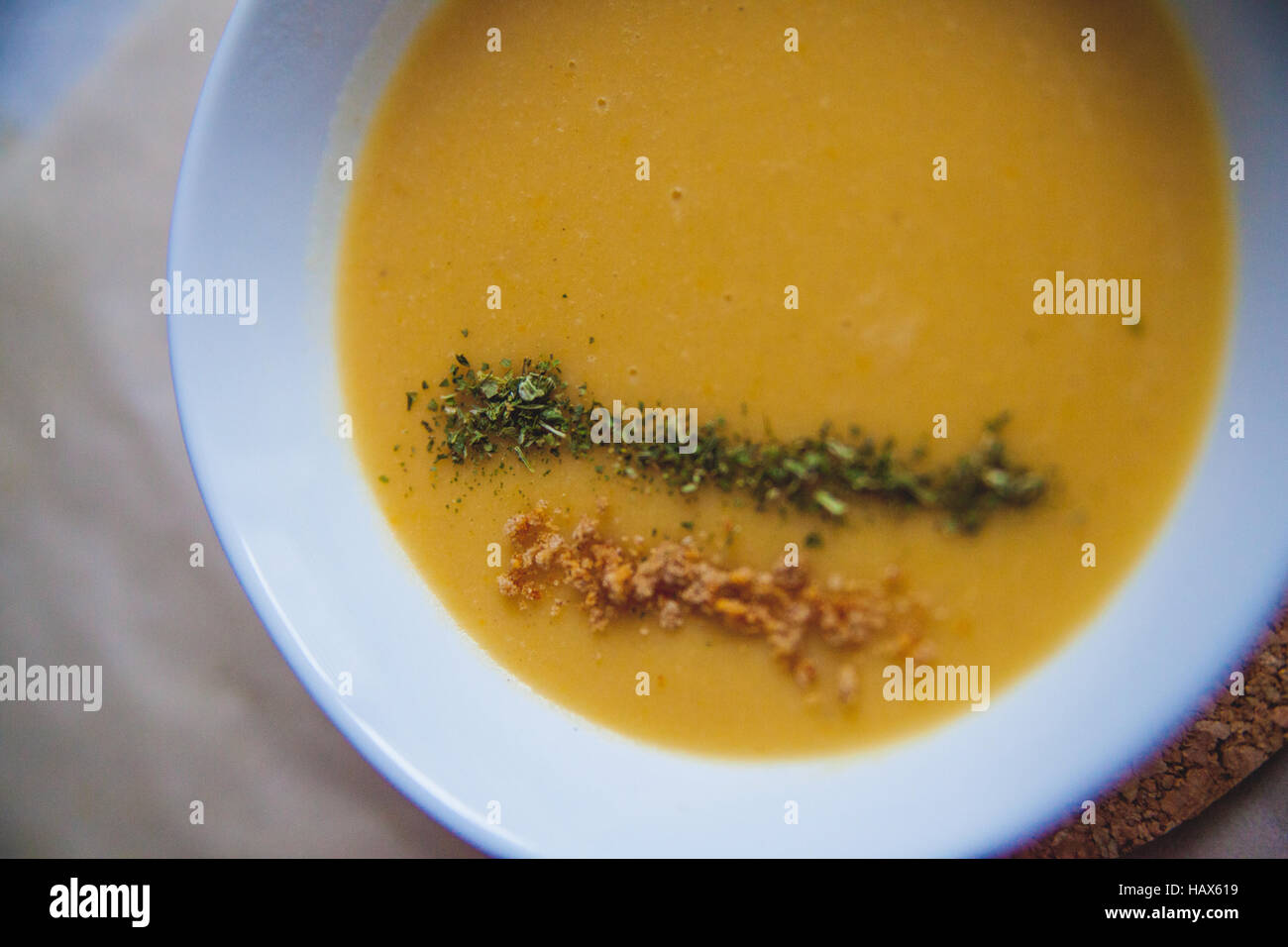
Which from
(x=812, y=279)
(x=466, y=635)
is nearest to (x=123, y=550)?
(x=466, y=635)

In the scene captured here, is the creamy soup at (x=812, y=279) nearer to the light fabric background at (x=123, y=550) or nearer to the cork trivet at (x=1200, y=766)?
the cork trivet at (x=1200, y=766)

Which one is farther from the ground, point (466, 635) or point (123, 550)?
point (123, 550)

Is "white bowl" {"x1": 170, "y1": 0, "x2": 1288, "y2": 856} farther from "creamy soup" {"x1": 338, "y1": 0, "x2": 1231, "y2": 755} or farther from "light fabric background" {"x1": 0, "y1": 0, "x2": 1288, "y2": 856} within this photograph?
"light fabric background" {"x1": 0, "y1": 0, "x2": 1288, "y2": 856}

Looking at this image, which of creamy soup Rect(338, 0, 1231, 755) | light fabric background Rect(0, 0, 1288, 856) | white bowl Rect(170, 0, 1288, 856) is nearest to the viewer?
white bowl Rect(170, 0, 1288, 856)

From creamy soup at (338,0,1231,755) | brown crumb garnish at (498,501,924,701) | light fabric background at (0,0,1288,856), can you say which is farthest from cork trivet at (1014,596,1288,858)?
light fabric background at (0,0,1288,856)

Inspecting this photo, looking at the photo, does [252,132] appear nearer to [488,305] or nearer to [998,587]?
[488,305]

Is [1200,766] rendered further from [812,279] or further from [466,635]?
[466,635]

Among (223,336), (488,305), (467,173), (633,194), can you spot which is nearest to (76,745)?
(223,336)
